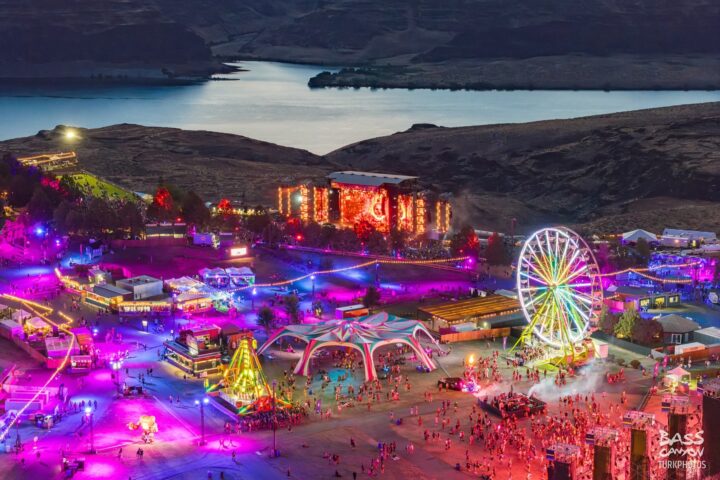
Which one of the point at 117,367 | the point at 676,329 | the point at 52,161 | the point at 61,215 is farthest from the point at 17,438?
the point at 52,161

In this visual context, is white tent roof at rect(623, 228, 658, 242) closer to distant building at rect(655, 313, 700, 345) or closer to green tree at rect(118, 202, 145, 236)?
distant building at rect(655, 313, 700, 345)

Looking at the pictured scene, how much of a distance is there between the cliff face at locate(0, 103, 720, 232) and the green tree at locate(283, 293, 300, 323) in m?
25.5

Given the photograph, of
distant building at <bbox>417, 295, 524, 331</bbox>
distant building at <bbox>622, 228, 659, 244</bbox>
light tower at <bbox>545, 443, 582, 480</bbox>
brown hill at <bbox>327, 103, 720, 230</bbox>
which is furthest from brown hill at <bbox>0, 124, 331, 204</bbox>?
light tower at <bbox>545, 443, 582, 480</bbox>

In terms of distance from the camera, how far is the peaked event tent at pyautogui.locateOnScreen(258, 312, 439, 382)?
154 feet

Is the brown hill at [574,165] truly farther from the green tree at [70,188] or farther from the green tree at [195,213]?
the green tree at [70,188]

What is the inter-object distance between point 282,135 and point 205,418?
385 feet

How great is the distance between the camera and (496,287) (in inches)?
2438

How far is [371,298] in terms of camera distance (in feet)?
189

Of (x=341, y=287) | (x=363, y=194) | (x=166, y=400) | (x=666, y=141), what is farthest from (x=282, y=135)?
(x=166, y=400)

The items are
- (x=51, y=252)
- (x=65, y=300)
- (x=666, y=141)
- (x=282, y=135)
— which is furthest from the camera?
(x=282, y=135)

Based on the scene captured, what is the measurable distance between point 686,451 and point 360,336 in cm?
2086

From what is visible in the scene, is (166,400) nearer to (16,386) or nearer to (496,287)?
(16,386)

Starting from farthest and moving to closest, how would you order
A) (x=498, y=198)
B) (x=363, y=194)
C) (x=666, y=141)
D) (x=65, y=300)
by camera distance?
(x=666, y=141), (x=498, y=198), (x=363, y=194), (x=65, y=300)

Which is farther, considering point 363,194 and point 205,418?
point 363,194
